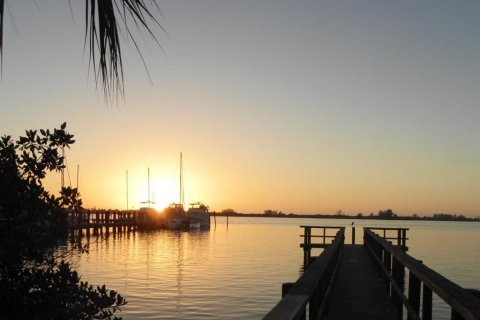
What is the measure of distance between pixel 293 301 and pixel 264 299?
2048cm

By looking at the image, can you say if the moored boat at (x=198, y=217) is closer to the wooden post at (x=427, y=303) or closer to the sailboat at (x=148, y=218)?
the sailboat at (x=148, y=218)

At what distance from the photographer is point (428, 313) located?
225 inches

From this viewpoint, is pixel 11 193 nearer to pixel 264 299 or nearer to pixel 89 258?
pixel 264 299

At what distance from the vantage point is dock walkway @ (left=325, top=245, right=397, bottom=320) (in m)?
9.64

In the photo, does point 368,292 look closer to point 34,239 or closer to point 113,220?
point 34,239

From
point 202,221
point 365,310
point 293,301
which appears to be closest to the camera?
point 293,301

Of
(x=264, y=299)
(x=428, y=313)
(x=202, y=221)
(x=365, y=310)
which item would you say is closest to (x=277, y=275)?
(x=264, y=299)

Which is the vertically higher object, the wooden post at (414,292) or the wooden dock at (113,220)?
the wooden post at (414,292)

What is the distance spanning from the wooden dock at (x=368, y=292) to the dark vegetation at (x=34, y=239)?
68.9 inches

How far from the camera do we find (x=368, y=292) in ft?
40.4

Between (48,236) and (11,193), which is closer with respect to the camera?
(11,193)

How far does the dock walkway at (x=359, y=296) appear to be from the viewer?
9.64 m

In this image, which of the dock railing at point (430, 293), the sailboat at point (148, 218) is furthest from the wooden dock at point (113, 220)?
the dock railing at point (430, 293)

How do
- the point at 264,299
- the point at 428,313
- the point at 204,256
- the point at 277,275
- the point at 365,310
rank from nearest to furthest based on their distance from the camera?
the point at 428,313 < the point at 365,310 < the point at 264,299 < the point at 277,275 < the point at 204,256
